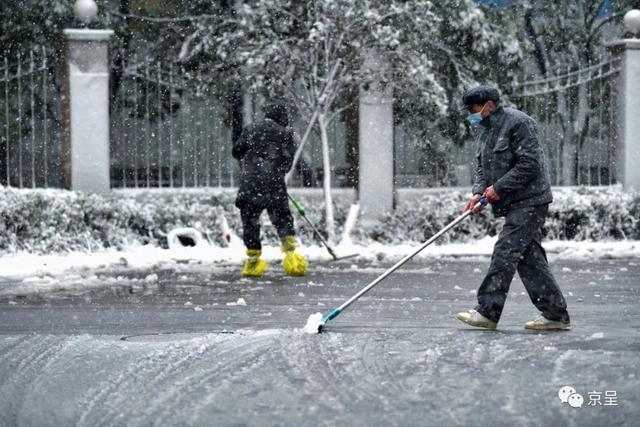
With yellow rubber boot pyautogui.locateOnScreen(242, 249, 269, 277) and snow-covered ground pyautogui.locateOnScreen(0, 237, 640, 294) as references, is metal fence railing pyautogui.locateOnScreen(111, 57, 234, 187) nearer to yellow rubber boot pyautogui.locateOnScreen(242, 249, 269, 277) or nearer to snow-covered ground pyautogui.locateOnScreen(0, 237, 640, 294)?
snow-covered ground pyautogui.locateOnScreen(0, 237, 640, 294)

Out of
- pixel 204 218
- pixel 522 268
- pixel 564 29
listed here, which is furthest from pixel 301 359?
pixel 564 29

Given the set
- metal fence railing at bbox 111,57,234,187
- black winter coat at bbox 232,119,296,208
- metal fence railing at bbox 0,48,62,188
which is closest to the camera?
black winter coat at bbox 232,119,296,208

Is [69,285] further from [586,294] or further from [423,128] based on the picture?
[423,128]

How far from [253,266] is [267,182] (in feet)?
2.76

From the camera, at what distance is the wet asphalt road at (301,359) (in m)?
5.23

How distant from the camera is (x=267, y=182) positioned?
1184 centimetres

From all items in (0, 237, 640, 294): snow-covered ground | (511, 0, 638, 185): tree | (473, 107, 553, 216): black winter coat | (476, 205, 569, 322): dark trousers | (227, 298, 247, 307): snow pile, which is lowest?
(227, 298, 247, 307): snow pile

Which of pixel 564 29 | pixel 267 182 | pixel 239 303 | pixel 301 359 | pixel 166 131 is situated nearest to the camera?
pixel 301 359

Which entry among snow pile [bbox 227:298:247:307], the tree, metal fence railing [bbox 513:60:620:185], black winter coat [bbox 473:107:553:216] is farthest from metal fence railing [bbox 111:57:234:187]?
black winter coat [bbox 473:107:553:216]

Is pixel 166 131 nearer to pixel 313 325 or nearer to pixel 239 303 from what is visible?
pixel 239 303

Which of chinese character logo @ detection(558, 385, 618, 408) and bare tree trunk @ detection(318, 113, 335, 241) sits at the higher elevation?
bare tree trunk @ detection(318, 113, 335, 241)

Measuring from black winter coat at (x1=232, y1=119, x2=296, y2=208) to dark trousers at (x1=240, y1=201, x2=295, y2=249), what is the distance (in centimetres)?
5

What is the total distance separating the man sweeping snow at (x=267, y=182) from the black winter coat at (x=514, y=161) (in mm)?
4373

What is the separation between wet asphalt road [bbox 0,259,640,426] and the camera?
5234mm
